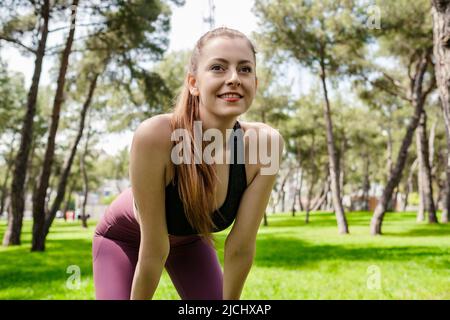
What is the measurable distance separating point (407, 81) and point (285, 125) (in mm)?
16125

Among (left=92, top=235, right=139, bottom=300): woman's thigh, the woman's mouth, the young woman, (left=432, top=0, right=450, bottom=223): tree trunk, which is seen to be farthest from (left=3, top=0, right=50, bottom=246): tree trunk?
the woman's mouth

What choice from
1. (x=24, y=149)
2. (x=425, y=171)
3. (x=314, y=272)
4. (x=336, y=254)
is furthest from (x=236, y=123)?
(x=425, y=171)

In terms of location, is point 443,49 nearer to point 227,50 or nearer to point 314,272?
point 227,50

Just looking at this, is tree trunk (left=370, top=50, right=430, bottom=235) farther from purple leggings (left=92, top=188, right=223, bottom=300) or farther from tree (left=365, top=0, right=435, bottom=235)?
purple leggings (left=92, top=188, right=223, bottom=300)

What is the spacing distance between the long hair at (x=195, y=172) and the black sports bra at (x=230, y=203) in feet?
0.13

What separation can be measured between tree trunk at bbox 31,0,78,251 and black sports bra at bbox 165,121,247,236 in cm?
1257

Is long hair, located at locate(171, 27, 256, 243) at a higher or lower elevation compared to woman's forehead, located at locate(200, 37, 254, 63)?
lower

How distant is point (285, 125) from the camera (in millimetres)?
38125

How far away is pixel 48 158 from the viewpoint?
46.0ft

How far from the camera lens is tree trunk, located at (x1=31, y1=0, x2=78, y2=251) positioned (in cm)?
1369

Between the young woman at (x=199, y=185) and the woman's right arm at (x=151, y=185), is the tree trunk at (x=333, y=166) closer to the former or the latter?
the young woman at (x=199, y=185)

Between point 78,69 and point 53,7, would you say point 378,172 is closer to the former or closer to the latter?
point 78,69

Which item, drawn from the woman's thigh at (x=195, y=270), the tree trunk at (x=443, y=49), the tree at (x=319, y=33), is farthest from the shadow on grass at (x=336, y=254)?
the woman's thigh at (x=195, y=270)

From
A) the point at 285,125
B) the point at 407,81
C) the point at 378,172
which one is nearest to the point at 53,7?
the point at 407,81
